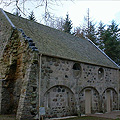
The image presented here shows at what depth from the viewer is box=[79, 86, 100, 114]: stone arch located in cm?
1387

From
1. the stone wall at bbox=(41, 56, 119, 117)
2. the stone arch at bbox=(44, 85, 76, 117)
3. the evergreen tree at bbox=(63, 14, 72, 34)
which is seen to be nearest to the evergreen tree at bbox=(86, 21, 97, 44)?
the evergreen tree at bbox=(63, 14, 72, 34)

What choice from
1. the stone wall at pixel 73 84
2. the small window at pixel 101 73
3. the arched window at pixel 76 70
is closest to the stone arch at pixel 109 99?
the stone wall at pixel 73 84

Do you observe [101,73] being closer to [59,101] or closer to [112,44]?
[59,101]

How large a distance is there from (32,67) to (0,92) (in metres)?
2.97

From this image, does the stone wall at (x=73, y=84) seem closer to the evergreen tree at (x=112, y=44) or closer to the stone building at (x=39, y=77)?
the stone building at (x=39, y=77)

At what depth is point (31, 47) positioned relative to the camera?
34.9 ft

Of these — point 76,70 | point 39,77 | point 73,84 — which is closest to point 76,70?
point 76,70

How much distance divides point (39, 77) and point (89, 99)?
19.2 ft

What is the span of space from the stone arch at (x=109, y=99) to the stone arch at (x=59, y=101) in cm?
424

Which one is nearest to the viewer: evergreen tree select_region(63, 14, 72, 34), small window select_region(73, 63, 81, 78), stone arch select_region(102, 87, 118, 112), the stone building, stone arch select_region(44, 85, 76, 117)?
the stone building

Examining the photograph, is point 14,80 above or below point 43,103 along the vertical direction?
above

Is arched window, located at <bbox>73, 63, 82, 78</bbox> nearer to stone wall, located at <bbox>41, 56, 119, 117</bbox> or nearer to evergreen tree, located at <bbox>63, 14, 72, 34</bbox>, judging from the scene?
stone wall, located at <bbox>41, 56, 119, 117</bbox>

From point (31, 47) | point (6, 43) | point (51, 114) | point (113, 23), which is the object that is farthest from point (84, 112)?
point (113, 23)

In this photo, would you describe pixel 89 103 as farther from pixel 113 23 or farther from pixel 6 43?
pixel 113 23
